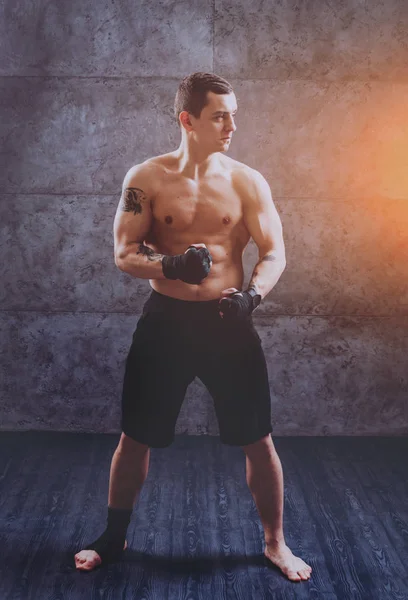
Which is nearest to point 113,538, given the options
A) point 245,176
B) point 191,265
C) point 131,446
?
point 131,446

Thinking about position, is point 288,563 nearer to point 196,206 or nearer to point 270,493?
point 270,493

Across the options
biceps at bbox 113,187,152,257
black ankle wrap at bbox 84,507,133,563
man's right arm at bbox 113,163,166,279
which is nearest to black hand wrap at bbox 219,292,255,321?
man's right arm at bbox 113,163,166,279

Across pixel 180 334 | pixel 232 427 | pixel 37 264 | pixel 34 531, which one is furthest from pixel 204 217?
pixel 37 264

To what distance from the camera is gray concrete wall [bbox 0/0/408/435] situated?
3838 millimetres

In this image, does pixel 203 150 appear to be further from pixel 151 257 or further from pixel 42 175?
pixel 42 175

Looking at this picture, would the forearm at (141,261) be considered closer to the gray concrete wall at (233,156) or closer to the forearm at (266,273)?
the forearm at (266,273)

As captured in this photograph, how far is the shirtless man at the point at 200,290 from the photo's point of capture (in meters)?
2.55

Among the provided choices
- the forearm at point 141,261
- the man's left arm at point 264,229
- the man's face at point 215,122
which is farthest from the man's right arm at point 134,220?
the man's left arm at point 264,229

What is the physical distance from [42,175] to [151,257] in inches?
68.0

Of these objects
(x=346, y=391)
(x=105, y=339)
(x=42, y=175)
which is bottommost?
(x=346, y=391)

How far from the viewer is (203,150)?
8.38 feet

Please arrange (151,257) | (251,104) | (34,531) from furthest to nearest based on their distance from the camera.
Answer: (251,104), (34,531), (151,257)

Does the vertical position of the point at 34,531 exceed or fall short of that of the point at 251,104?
it falls short

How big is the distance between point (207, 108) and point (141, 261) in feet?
1.95
